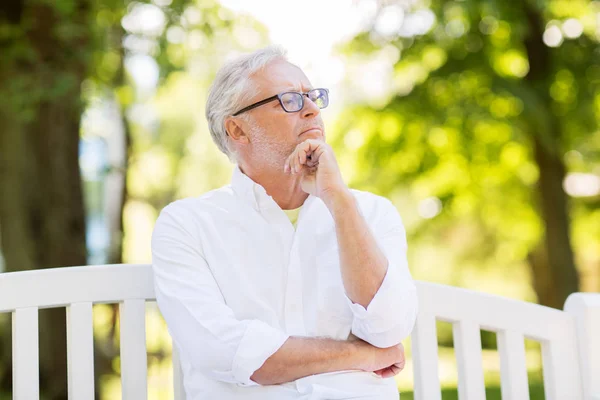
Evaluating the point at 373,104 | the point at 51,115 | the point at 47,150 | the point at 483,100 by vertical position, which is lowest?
the point at 47,150

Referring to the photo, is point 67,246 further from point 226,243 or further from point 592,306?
point 592,306

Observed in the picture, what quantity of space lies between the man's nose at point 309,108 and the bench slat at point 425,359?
82 cm

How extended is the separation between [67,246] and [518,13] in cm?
530

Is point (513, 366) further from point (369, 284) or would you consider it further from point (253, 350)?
point (253, 350)

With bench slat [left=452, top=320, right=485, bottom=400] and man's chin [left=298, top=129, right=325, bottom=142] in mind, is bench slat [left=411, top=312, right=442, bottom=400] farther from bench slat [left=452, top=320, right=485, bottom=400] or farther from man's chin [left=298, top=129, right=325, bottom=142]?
man's chin [left=298, top=129, right=325, bottom=142]

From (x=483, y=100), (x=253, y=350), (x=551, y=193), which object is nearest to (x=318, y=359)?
(x=253, y=350)

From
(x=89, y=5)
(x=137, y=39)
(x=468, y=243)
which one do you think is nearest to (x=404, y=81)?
(x=137, y=39)

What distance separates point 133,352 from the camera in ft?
7.98

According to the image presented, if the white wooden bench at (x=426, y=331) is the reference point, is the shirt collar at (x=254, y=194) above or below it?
above

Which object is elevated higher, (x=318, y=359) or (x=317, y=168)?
(x=317, y=168)

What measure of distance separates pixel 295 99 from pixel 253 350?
914mm

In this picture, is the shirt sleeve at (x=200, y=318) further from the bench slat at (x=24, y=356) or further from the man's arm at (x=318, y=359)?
the bench slat at (x=24, y=356)

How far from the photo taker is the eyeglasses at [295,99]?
2.55 meters

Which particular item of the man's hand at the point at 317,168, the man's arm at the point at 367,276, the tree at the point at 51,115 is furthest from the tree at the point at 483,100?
the man's arm at the point at 367,276
